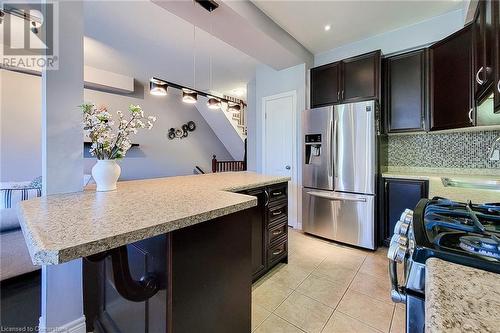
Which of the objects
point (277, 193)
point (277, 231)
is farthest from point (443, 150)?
point (277, 231)

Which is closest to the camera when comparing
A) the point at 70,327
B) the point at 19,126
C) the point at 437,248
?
the point at 437,248

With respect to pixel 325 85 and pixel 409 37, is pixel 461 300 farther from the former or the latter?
pixel 409 37

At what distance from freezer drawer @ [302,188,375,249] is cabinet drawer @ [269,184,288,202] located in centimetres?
96

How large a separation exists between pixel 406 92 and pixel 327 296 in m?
2.53

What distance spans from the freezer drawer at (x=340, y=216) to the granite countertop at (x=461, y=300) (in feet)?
7.94

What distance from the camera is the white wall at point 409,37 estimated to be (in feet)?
8.57

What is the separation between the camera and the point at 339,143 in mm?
2928

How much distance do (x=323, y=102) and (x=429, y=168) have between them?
1.64m

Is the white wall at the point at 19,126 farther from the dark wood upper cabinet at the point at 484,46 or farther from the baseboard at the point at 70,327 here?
the dark wood upper cabinet at the point at 484,46

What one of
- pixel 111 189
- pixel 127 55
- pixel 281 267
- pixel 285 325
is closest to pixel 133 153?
pixel 127 55

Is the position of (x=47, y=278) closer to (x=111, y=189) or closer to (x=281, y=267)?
(x=111, y=189)

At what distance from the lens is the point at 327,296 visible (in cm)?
191

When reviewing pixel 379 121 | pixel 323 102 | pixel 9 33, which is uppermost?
pixel 9 33

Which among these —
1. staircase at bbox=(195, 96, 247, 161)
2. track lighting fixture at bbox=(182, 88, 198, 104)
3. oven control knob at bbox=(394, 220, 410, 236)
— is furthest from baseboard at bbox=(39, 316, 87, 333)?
staircase at bbox=(195, 96, 247, 161)
